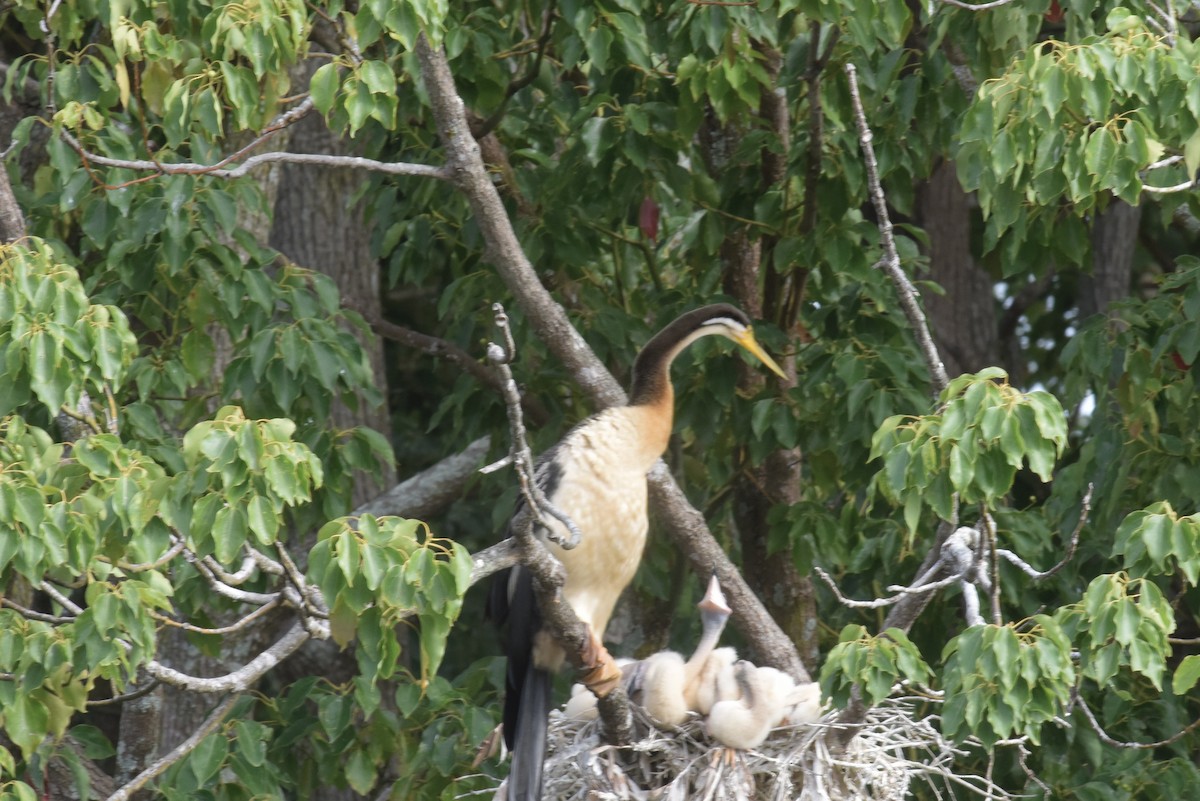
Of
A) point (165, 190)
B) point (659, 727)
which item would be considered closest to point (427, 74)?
point (165, 190)

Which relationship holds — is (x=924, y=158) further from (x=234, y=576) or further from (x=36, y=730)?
(x=36, y=730)

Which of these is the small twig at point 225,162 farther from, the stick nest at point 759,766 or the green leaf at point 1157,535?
the green leaf at point 1157,535

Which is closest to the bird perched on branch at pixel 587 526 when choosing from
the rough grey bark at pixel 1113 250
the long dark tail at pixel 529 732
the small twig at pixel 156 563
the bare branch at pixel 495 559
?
the long dark tail at pixel 529 732

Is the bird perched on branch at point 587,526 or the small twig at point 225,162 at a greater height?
the small twig at point 225,162

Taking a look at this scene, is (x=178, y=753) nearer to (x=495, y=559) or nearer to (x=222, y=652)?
(x=495, y=559)

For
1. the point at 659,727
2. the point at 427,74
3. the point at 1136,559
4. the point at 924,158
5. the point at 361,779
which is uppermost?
the point at 427,74

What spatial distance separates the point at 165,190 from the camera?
186 inches

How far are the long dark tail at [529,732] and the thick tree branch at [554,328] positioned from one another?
0.59 meters

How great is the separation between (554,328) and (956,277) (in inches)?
152

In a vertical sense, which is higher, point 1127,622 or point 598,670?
point 1127,622

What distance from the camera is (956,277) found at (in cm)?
819

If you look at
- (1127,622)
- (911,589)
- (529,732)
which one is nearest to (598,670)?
(529,732)

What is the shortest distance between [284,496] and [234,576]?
603 mm

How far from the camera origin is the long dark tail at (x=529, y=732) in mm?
4406
